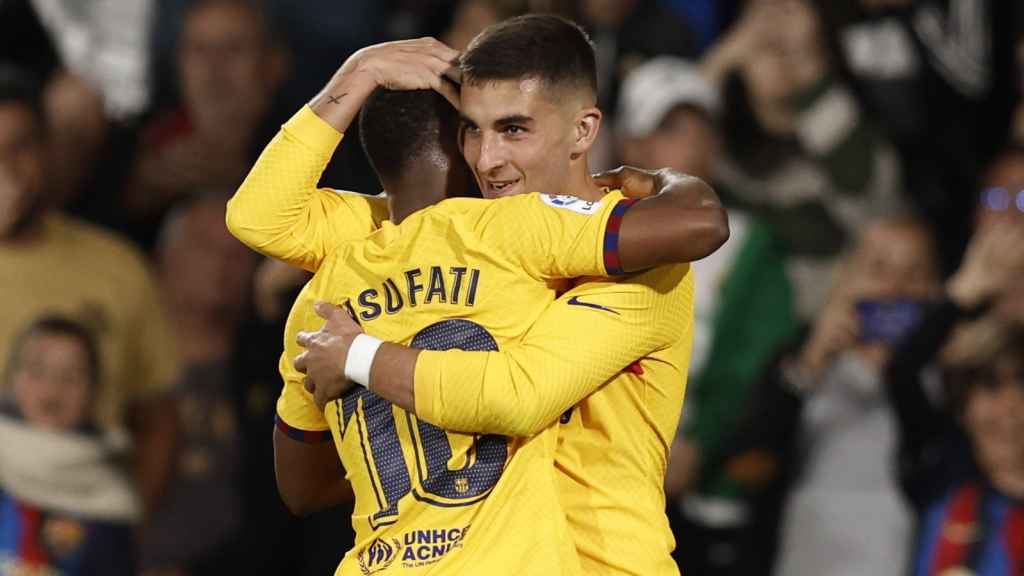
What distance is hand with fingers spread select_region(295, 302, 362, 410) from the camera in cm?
271

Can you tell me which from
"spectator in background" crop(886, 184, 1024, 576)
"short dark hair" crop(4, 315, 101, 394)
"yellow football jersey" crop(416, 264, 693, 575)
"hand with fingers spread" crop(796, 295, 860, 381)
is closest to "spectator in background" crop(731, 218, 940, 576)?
"hand with fingers spread" crop(796, 295, 860, 381)

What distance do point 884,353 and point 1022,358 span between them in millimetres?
534

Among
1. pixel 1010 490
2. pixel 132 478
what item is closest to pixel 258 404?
pixel 132 478

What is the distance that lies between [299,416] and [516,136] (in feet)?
2.15

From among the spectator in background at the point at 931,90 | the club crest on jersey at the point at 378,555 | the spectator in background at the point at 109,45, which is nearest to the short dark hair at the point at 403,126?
the club crest on jersey at the point at 378,555

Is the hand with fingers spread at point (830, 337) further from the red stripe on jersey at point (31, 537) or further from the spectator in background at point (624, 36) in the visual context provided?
the red stripe on jersey at point (31, 537)

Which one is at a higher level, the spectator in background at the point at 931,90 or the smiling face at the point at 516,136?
the smiling face at the point at 516,136

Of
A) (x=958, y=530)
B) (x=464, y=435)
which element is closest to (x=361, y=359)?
(x=464, y=435)

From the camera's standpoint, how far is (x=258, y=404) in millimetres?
6621

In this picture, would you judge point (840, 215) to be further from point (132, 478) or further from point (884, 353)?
point (132, 478)

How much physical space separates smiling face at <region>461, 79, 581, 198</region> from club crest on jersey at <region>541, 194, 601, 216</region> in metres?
0.16

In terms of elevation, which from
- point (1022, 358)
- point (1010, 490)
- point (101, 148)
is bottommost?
point (1010, 490)

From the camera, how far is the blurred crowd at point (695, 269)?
5.75 metres

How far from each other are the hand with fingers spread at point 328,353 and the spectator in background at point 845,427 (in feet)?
10.7
